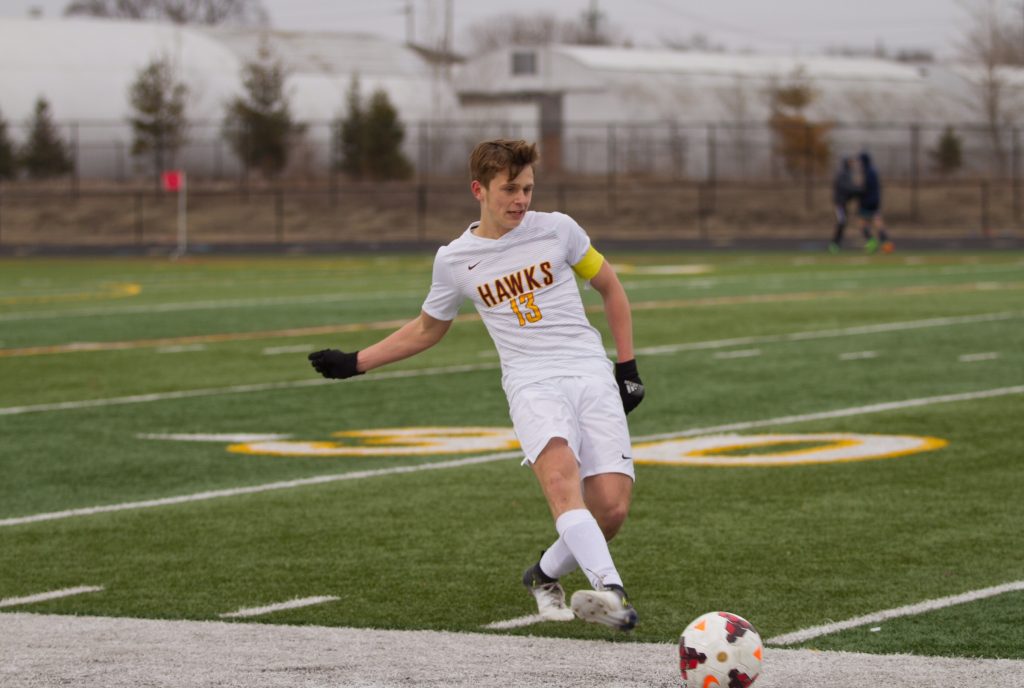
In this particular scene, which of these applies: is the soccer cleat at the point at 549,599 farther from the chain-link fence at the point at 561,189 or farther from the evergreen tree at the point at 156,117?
the evergreen tree at the point at 156,117

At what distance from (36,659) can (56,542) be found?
266cm

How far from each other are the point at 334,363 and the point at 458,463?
14.4 ft

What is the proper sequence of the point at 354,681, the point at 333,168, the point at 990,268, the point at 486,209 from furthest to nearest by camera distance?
the point at 333,168 → the point at 990,268 → the point at 486,209 → the point at 354,681

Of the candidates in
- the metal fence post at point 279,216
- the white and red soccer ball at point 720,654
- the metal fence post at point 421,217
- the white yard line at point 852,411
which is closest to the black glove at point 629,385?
the white and red soccer ball at point 720,654

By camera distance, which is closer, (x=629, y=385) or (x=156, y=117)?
(x=629, y=385)

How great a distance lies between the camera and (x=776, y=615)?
22.4 feet

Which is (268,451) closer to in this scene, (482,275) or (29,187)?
(482,275)

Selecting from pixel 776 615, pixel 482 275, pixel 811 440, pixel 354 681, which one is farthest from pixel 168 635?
pixel 811 440

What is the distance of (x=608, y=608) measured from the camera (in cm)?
590

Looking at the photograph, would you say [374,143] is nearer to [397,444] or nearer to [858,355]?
[858,355]


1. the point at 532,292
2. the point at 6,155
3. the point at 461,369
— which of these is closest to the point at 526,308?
the point at 532,292

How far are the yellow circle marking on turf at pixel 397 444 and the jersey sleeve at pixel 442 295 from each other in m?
4.73

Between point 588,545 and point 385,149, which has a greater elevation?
point 385,149

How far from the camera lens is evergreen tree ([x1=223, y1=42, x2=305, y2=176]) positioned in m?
62.6
